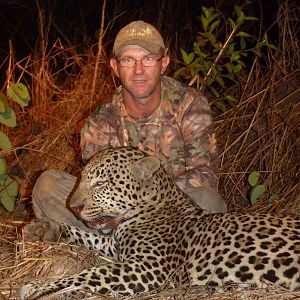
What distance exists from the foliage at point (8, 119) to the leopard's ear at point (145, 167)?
0.84 metres

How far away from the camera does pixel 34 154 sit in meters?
6.79

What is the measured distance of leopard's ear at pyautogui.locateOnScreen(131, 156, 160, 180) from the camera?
446cm

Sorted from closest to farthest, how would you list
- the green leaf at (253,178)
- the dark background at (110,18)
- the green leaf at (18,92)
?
1. the green leaf at (18,92)
2. the green leaf at (253,178)
3. the dark background at (110,18)

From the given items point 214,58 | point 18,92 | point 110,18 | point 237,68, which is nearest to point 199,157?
point 18,92

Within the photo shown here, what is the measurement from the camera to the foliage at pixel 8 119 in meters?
4.70

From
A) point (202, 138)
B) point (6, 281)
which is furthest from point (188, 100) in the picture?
point (6, 281)

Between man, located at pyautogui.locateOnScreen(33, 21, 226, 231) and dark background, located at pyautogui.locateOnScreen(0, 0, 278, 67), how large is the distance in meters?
1.89

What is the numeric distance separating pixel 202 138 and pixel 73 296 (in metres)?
1.71

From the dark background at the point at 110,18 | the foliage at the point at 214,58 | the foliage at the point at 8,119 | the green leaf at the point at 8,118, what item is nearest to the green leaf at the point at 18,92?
the foliage at the point at 8,119

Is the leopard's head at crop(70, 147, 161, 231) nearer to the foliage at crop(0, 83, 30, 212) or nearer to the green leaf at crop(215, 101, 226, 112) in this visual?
the foliage at crop(0, 83, 30, 212)

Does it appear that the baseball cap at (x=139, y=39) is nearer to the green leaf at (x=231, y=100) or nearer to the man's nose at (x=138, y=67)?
the man's nose at (x=138, y=67)

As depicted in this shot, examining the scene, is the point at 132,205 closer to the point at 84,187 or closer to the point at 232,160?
the point at 84,187

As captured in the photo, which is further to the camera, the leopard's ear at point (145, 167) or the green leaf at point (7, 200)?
the green leaf at point (7, 200)

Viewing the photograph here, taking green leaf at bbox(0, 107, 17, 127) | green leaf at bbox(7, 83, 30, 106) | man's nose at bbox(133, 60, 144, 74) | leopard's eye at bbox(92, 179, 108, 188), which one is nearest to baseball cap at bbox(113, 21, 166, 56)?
man's nose at bbox(133, 60, 144, 74)
